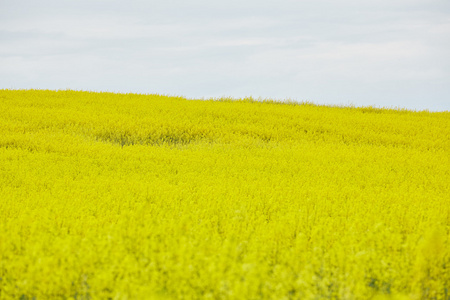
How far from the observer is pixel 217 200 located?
22.0 ft

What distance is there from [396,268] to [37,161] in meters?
9.06

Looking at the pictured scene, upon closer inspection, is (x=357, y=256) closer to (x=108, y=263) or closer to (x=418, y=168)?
(x=108, y=263)

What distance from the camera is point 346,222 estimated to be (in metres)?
5.74

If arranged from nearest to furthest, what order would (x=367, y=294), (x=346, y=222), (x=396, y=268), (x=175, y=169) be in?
(x=367, y=294) → (x=396, y=268) → (x=346, y=222) → (x=175, y=169)

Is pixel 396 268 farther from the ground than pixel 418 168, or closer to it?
closer to it

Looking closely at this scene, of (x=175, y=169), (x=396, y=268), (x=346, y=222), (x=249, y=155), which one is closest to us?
(x=396, y=268)

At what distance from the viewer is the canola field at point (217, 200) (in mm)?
3646

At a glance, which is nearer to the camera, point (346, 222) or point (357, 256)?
point (357, 256)

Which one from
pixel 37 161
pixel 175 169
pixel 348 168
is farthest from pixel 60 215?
pixel 348 168

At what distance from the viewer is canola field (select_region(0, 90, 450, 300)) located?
365cm

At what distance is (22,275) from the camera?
3760 mm

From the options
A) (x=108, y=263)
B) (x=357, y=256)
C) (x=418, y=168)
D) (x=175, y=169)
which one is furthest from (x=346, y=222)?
(x=418, y=168)

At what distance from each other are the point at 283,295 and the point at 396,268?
135 centimetres

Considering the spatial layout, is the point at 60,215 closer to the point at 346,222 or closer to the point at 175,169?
the point at 346,222
